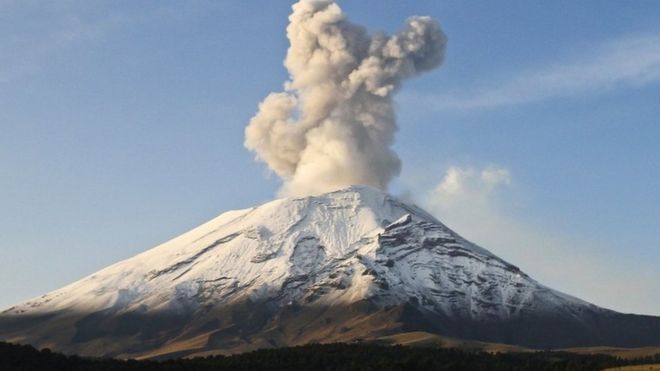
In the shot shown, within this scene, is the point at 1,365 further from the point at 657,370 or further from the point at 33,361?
the point at 657,370

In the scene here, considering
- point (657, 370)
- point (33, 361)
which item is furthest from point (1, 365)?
point (657, 370)
